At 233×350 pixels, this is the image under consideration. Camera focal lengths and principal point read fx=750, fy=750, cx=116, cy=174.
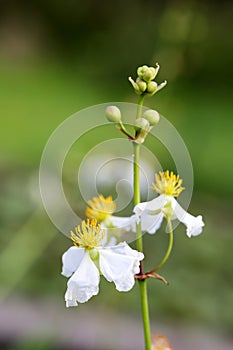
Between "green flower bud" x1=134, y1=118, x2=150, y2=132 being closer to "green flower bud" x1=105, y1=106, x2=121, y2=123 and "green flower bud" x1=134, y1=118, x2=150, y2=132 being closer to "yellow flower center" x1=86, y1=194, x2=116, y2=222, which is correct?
"green flower bud" x1=105, y1=106, x2=121, y2=123

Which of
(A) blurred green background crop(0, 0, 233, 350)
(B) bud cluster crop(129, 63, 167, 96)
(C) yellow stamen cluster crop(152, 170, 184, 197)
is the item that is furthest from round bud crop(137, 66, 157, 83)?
(A) blurred green background crop(0, 0, 233, 350)

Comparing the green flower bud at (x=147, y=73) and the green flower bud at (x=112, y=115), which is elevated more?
the green flower bud at (x=147, y=73)

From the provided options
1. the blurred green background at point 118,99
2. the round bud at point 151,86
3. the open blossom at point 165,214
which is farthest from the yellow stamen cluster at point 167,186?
the blurred green background at point 118,99

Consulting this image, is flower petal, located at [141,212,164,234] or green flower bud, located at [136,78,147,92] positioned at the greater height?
green flower bud, located at [136,78,147,92]

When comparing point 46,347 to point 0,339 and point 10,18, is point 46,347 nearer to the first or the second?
point 0,339

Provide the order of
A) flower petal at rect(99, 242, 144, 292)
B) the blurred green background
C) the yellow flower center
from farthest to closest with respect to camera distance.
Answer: the blurred green background, the yellow flower center, flower petal at rect(99, 242, 144, 292)

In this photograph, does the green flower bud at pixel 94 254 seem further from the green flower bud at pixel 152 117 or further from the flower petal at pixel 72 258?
the green flower bud at pixel 152 117
